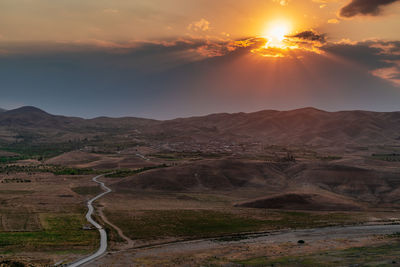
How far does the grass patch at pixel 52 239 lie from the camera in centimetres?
6157

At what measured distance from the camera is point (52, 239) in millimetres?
67125

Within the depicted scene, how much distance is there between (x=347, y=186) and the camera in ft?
449

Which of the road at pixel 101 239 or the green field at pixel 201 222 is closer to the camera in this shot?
the road at pixel 101 239

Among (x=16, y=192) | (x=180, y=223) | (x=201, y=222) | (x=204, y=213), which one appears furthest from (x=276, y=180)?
(x=16, y=192)

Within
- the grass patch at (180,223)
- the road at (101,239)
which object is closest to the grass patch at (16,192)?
the road at (101,239)

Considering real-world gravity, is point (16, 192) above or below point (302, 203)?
above

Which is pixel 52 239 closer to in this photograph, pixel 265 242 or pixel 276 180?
pixel 265 242

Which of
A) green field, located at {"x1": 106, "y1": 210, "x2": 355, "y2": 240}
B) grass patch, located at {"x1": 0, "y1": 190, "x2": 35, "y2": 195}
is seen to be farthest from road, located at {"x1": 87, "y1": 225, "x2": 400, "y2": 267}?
grass patch, located at {"x1": 0, "y1": 190, "x2": 35, "y2": 195}

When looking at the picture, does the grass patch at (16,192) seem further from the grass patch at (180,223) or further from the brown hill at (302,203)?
the brown hill at (302,203)

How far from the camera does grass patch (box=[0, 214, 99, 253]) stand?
61572mm

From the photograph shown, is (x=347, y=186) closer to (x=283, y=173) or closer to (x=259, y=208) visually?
(x=283, y=173)

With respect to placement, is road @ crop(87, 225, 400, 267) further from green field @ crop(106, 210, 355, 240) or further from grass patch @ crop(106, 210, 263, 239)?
grass patch @ crop(106, 210, 263, 239)

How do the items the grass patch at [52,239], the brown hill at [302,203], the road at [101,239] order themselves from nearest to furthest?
the road at [101,239] < the grass patch at [52,239] < the brown hill at [302,203]

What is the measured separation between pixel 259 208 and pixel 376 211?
34.4 meters
